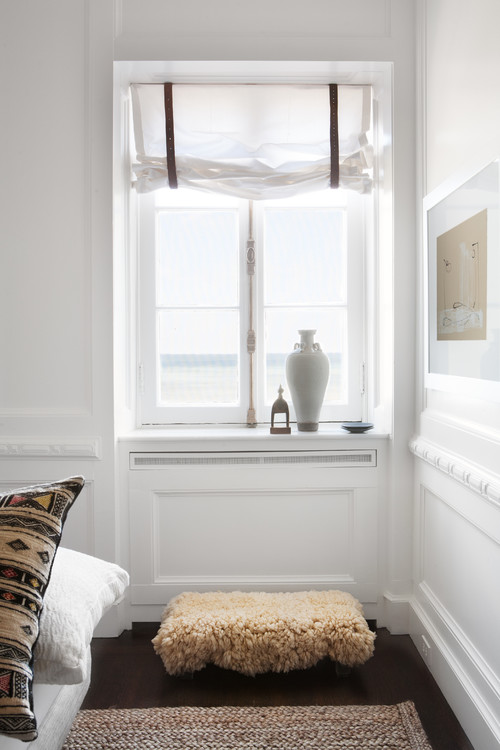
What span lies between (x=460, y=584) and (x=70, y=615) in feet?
4.33

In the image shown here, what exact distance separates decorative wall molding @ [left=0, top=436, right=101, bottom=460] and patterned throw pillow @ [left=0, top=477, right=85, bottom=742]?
1193mm

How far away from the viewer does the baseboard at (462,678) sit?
1.76 metres

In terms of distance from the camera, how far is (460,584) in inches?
81.0

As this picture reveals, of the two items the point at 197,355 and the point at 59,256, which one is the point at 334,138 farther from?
the point at 59,256

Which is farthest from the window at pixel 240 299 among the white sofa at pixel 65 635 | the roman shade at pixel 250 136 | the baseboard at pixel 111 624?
the white sofa at pixel 65 635

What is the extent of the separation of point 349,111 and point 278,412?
137 centimetres

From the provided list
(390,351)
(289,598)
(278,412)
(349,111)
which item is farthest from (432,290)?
(289,598)

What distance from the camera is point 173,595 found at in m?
2.70

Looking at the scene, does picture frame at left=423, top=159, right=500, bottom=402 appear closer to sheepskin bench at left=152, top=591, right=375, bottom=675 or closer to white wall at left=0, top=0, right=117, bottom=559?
sheepskin bench at left=152, top=591, right=375, bottom=675

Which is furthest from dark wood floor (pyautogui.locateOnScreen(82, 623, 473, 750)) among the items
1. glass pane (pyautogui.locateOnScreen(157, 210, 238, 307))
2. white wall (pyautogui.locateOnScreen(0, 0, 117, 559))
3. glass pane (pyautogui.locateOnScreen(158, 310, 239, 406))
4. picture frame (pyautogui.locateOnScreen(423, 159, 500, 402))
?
glass pane (pyautogui.locateOnScreen(157, 210, 238, 307))

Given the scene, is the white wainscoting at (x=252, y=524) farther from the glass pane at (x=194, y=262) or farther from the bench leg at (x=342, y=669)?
the glass pane at (x=194, y=262)

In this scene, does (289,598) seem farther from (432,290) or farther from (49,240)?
(49,240)

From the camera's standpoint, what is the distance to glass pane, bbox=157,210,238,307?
2986mm

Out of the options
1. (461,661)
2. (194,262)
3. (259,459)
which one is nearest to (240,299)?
(194,262)
